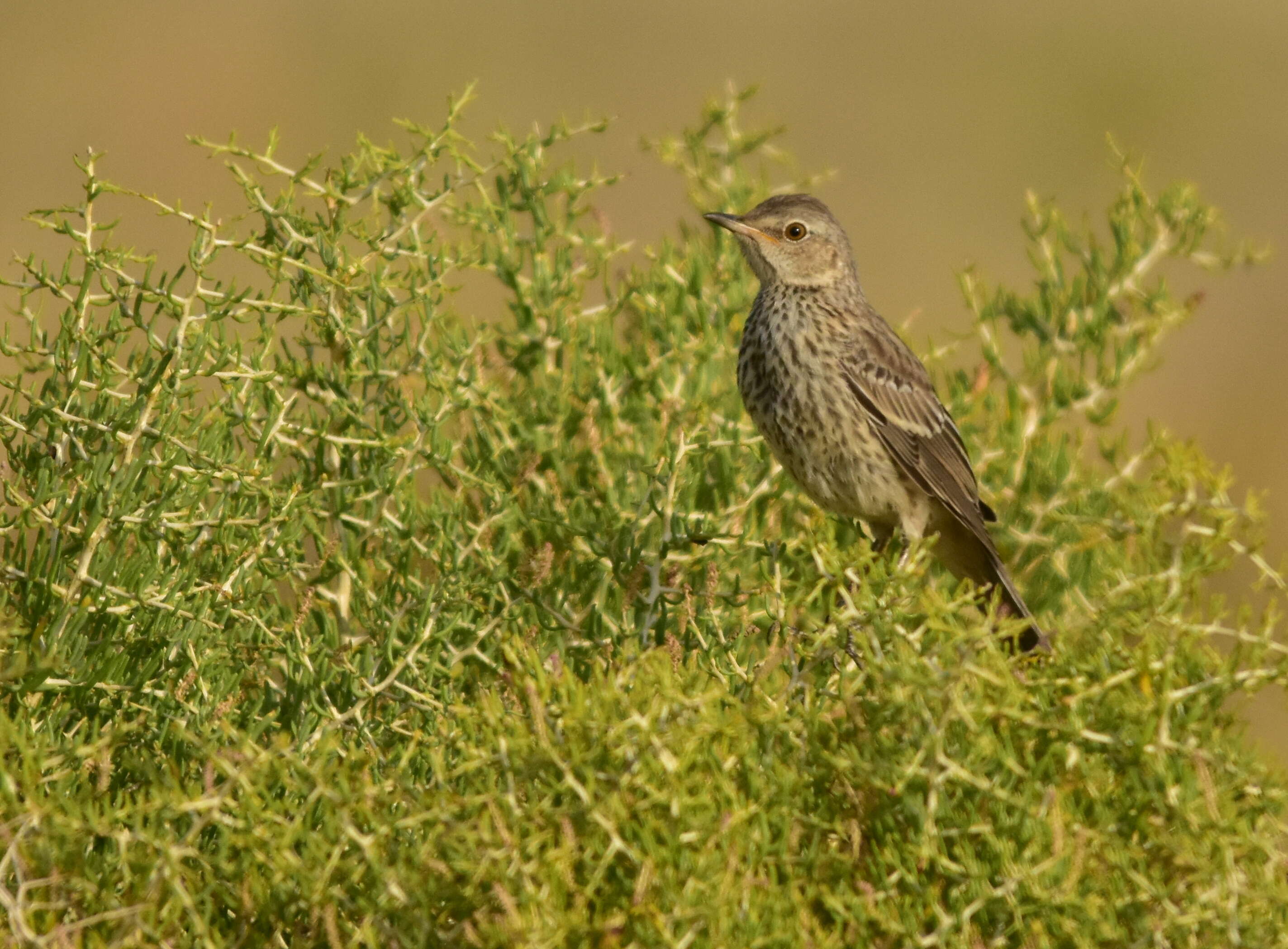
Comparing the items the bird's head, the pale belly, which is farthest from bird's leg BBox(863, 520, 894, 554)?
the bird's head

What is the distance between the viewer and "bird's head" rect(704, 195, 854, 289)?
5.86 meters

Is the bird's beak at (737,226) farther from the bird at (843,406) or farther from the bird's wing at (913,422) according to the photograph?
the bird's wing at (913,422)

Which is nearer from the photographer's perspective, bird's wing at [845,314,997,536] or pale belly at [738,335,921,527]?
pale belly at [738,335,921,527]

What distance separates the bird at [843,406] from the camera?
17.7 feet

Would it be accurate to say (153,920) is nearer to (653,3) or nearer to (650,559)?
(650,559)

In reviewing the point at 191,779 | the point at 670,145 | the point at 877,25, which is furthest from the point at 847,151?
the point at 191,779

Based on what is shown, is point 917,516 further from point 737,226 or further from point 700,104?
point 700,104

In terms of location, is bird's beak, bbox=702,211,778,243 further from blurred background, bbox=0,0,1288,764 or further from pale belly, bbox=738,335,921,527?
blurred background, bbox=0,0,1288,764

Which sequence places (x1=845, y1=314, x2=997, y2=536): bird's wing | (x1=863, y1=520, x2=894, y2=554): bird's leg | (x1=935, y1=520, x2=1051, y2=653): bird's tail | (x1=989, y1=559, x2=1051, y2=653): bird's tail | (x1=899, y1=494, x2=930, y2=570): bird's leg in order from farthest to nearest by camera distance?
(x1=863, y1=520, x2=894, y2=554): bird's leg → (x1=899, y1=494, x2=930, y2=570): bird's leg → (x1=845, y1=314, x2=997, y2=536): bird's wing → (x1=935, y1=520, x2=1051, y2=653): bird's tail → (x1=989, y1=559, x2=1051, y2=653): bird's tail

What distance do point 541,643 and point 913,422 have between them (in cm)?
237

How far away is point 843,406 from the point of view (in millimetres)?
5691

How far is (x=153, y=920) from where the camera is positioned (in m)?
2.48

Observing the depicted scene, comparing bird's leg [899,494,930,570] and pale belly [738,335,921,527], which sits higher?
pale belly [738,335,921,527]

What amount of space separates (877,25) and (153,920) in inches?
770
